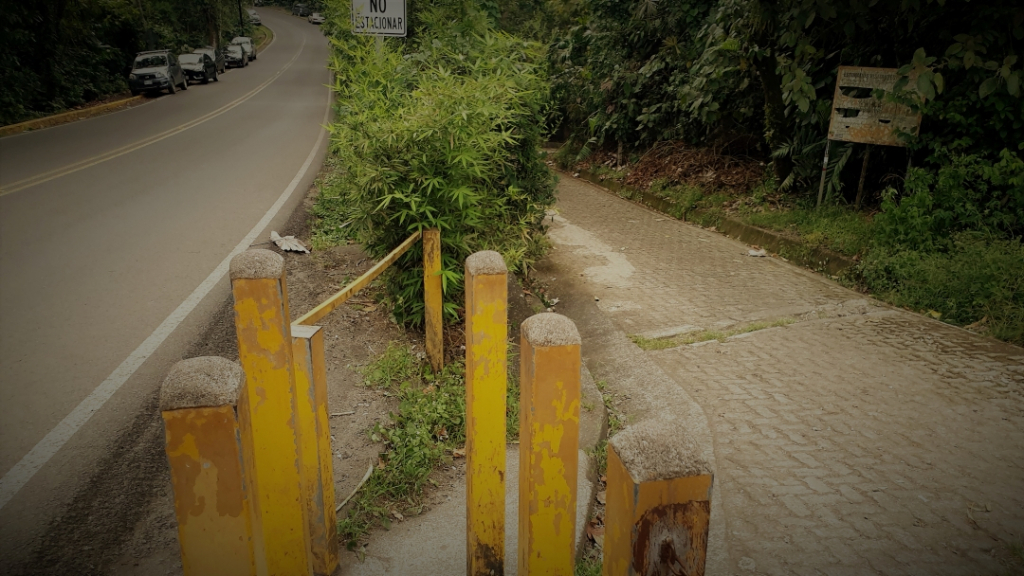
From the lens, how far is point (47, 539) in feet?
10.2

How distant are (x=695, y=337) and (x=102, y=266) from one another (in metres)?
6.01

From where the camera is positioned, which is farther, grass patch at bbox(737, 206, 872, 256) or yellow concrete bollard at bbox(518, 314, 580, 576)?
grass patch at bbox(737, 206, 872, 256)

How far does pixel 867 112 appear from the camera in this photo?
Answer: 25.7 feet

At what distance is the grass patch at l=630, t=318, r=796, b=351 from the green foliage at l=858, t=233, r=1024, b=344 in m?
1.46

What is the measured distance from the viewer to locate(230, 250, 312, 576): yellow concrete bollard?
209 centimetres

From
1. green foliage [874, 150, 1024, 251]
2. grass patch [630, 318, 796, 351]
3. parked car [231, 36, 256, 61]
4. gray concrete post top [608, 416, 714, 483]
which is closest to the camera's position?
gray concrete post top [608, 416, 714, 483]

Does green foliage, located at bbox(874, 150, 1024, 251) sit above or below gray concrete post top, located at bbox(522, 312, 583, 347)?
below

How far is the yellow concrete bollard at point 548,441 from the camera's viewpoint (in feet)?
5.53

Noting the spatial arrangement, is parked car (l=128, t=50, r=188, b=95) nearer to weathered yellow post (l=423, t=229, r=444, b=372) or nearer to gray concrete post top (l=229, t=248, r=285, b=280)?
weathered yellow post (l=423, t=229, r=444, b=372)

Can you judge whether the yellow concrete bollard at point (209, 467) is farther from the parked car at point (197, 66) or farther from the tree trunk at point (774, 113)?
the parked car at point (197, 66)

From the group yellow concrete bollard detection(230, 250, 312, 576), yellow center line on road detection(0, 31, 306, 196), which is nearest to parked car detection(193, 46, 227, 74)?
yellow center line on road detection(0, 31, 306, 196)

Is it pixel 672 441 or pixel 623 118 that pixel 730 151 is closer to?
pixel 623 118

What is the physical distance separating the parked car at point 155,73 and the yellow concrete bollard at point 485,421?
27550 millimetres

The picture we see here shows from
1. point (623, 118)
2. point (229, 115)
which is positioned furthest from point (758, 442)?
point (229, 115)
